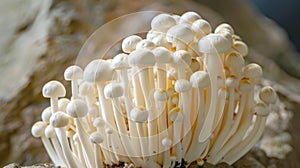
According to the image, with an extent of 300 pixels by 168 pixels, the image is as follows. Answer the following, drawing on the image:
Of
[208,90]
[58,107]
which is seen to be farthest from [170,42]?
[58,107]

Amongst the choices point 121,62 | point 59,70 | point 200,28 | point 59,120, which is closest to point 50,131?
point 59,120

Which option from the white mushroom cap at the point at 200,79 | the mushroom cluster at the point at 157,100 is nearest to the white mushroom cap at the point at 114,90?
the mushroom cluster at the point at 157,100

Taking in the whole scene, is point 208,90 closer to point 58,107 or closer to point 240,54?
point 240,54

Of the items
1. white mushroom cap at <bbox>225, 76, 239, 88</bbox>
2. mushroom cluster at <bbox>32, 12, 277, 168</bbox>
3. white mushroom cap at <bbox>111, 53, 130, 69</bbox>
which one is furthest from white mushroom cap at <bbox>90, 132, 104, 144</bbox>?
white mushroom cap at <bbox>225, 76, 239, 88</bbox>

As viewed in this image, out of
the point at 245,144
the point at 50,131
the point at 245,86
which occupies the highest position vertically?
the point at 50,131

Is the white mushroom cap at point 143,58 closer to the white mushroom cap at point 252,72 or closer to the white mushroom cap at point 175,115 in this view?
the white mushroom cap at point 175,115

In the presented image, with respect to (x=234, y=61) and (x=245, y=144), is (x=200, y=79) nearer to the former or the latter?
(x=234, y=61)
